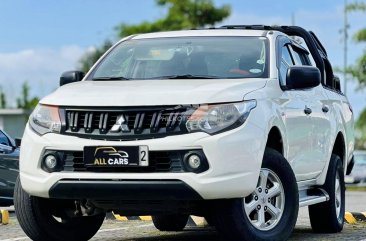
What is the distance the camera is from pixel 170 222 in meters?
9.69

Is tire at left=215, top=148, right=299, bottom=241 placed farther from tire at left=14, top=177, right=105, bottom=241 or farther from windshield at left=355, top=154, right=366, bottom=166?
windshield at left=355, top=154, right=366, bottom=166

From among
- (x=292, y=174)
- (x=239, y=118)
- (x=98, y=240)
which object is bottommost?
(x=98, y=240)

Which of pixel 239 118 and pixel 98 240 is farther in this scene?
pixel 98 240

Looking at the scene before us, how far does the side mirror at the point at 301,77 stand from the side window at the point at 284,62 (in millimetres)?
76

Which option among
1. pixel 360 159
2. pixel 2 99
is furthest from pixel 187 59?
pixel 2 99

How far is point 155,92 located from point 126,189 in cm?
74

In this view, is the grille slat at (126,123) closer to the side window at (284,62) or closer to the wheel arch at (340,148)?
the side window at (284,62)

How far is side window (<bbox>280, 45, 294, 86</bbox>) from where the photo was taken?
326 inches

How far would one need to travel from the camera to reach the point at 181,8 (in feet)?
187

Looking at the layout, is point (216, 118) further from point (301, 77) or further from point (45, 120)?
point (301, 77)

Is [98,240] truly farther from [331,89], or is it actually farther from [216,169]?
[331,89]

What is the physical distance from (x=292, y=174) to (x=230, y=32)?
175cm

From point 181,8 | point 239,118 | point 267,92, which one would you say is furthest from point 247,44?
point 181,8

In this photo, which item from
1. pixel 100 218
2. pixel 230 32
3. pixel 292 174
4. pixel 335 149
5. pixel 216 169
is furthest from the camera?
pixel 335 149
